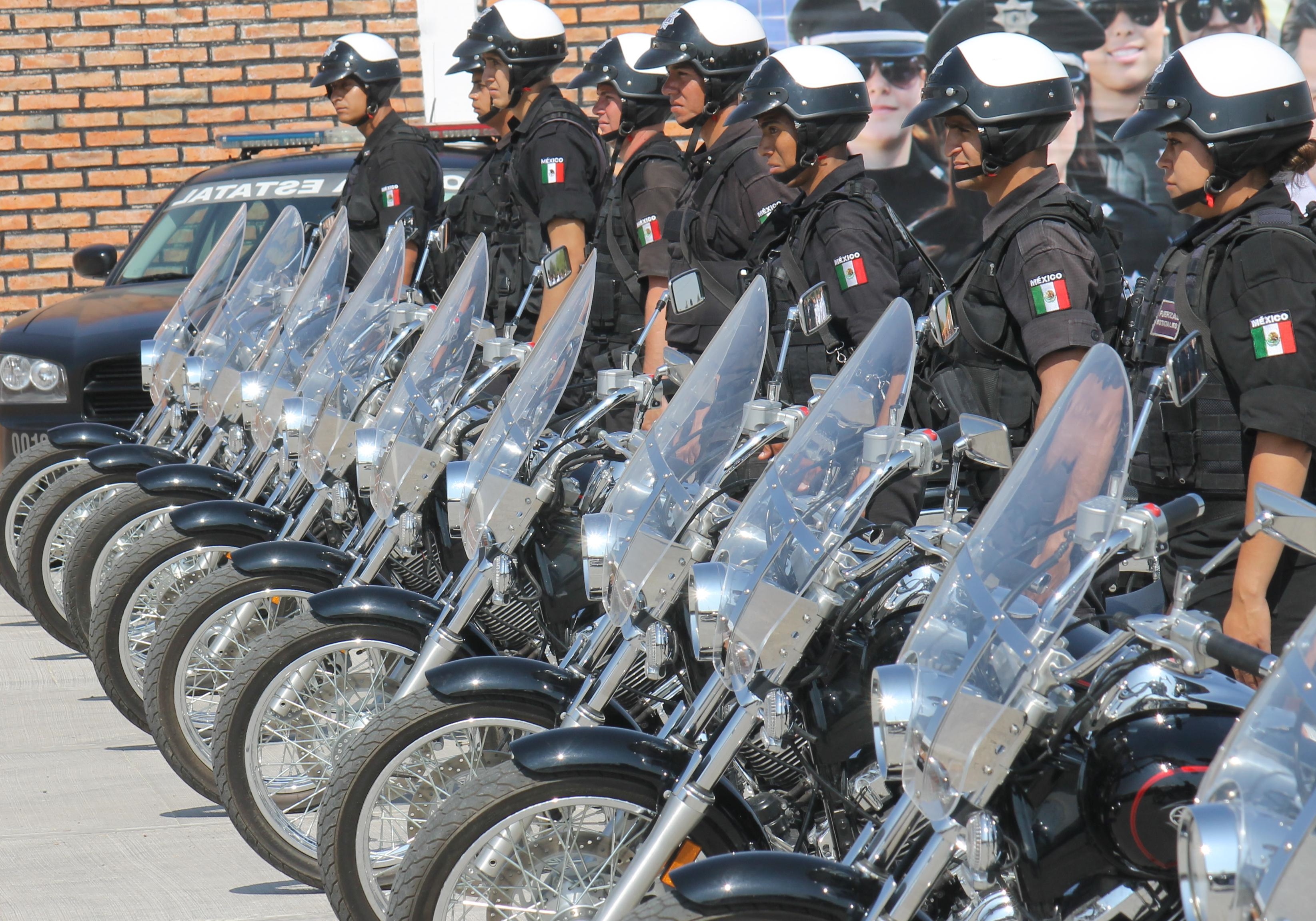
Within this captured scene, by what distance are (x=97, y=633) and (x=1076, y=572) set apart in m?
3.70

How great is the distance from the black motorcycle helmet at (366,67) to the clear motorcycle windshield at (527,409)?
12.7 feet

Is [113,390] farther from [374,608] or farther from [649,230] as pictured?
[374,608]

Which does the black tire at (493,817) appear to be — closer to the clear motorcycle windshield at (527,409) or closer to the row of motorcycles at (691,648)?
the row of motorcycles at (691,648)

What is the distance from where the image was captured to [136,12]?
10.1 m

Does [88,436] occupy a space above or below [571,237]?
below

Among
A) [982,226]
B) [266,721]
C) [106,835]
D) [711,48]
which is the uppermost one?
[711,48]

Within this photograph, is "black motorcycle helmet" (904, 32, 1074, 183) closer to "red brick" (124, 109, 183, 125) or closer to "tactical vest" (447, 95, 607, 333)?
"tactical vest" (447, 95, 607, 333)

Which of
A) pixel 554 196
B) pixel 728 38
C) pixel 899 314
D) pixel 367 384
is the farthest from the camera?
pixel 554 196

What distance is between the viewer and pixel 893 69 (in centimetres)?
884

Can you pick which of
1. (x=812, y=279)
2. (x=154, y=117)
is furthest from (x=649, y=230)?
Result: (x=154, y=117)

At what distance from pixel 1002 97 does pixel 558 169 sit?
263 cm

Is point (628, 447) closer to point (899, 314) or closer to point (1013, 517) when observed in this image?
point (899, 314)

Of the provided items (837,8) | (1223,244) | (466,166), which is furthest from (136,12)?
(1223,244)

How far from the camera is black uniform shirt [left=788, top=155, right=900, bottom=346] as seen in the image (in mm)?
4207
